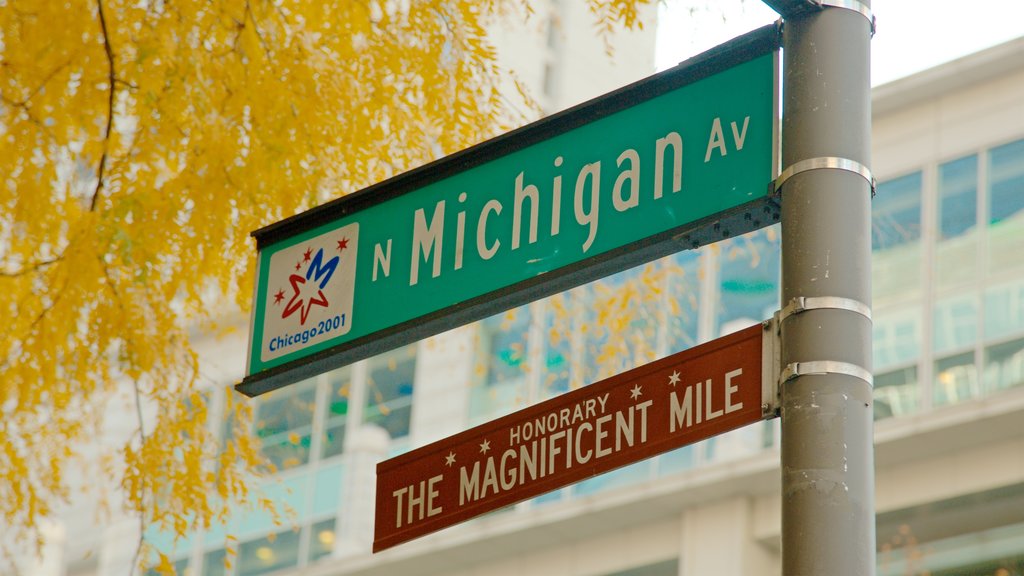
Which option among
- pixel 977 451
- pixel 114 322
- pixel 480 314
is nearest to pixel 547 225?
pixel 480 314

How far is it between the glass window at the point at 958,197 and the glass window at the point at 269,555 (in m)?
11.4

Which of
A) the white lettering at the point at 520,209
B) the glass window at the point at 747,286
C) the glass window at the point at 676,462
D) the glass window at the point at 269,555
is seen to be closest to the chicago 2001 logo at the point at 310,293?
the white lettering at the point at 520,209

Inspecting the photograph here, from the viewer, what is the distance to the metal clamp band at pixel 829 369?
128 inches

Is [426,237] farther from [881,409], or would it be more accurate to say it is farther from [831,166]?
[881,409]

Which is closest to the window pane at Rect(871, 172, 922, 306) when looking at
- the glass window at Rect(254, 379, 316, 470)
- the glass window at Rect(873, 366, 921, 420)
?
the glass window at Rect(873, 366, 921, 420)

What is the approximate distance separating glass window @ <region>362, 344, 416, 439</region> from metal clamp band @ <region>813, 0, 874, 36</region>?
2225cm

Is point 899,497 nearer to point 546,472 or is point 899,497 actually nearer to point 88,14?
point 88,14

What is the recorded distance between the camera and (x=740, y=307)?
21.8 meters

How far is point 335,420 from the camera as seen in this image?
2602 cm

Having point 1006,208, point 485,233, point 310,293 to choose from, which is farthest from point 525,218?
point 1006,208

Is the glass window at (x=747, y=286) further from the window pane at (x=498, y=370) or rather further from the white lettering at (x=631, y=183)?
the white lettering at (x=631, y=183)

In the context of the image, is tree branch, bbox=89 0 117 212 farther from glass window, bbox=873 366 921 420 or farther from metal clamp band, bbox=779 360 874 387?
glass window, bbox=873 366 921 420

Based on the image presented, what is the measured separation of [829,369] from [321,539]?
2250 cm

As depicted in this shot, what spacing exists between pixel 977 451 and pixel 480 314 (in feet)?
54.5
